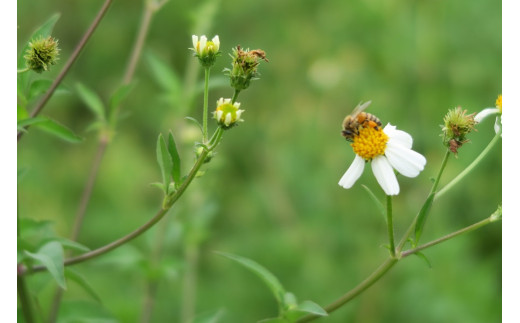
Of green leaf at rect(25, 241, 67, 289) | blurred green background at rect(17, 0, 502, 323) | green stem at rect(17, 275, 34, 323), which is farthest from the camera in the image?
blurred green background at rect(17, 0, 502, 323)

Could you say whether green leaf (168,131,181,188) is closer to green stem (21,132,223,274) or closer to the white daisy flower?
green stem (21,132,223,274)

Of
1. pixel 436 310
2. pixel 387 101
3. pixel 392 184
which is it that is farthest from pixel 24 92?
pixel 387 101

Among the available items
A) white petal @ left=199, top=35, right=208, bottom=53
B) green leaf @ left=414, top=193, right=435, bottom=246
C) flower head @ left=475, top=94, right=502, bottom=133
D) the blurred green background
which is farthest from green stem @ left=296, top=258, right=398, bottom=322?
the blurred green background

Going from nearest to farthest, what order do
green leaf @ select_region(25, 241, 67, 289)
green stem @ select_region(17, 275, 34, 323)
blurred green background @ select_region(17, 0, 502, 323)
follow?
green leaf @ select_region(25, 241, 67, 289) → green stem @ select_region(17, 275, 34, 323) → blurred green background @ select_region(17, 0, 502, 323)

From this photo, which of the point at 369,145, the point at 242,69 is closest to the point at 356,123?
the point at 369,145

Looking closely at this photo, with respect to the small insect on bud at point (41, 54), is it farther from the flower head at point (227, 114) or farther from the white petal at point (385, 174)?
the white petal at point (385, 174)
